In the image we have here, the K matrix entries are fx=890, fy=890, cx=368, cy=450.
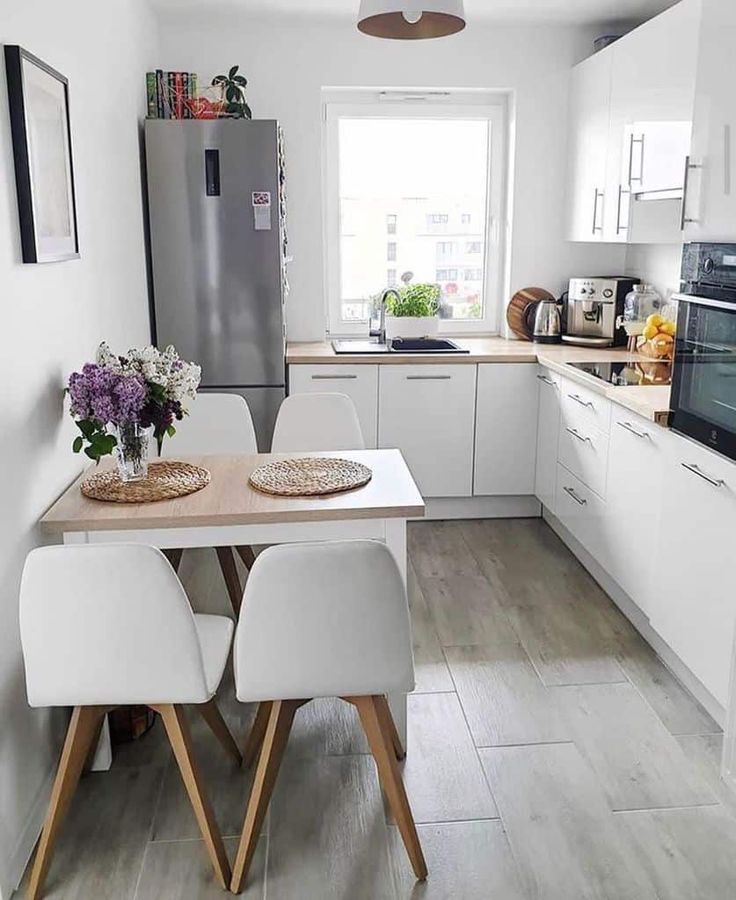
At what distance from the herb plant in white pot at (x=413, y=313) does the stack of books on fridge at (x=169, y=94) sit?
1325 millimetres

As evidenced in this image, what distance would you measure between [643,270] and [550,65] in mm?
1124

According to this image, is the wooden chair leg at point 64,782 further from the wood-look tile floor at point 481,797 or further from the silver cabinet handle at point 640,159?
the silver cabinet handle at point 640,159

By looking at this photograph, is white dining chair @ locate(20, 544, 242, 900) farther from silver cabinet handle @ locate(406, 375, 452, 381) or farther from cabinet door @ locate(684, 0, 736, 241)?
silver cabinet handle @ locate(406, 375, 452, 381)

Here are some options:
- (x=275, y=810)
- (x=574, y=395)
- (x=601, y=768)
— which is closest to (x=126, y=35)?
(x=574, y=395)

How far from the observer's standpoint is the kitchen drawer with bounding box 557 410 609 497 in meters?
3.46

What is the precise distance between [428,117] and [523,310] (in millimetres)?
1104

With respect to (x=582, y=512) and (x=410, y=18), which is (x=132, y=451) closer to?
(x=410, y=18)

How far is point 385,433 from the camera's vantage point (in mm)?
4266

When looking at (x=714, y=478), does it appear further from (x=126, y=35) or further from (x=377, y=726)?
(x=126, y=35)

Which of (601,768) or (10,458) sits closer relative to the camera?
(10,458)

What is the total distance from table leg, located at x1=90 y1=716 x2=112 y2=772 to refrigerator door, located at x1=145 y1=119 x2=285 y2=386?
1.96 m

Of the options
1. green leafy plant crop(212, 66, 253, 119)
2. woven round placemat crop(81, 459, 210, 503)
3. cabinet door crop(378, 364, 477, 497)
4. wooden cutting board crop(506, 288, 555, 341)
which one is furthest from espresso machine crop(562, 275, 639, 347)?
woven round placemat crop(81, 459, 210, 503)

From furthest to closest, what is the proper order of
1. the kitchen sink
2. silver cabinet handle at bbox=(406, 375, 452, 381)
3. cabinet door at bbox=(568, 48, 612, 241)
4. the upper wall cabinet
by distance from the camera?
1. the kitchen sink
2. silver cabinet handle at bbox=(406, 375, 452, 381)
3. cabinet door at bbox=(568, 48, 612, 241)
4. the upper wall cabinet

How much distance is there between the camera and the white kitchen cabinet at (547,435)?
403cm
